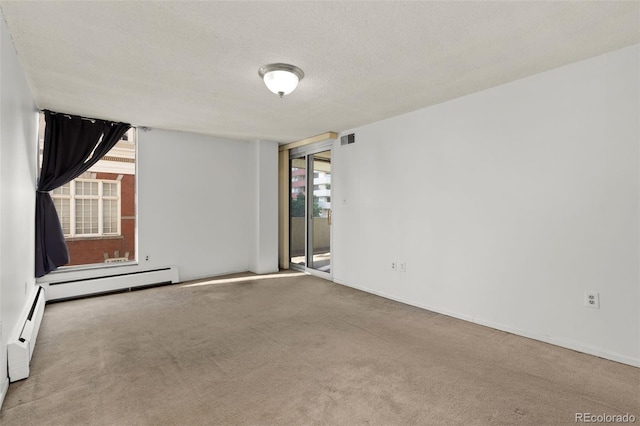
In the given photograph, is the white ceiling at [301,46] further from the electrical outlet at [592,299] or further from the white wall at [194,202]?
the electrical outlet at [592,299]

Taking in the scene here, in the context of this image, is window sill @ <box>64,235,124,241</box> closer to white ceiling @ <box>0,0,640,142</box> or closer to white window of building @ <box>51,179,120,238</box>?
white window of building @ <box>51,179,120,238</box>

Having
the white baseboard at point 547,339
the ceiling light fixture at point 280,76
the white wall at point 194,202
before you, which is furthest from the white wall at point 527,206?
the white wall at point 194,202

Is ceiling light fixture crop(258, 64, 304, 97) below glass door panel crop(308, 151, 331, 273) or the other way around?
the other way around

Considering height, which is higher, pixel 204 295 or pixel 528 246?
pixel 528 246

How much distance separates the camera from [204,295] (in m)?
4.46

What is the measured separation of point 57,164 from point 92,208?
3.32 metres

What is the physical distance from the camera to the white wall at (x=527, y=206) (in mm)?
2510

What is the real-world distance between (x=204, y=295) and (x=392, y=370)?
300 centimetres

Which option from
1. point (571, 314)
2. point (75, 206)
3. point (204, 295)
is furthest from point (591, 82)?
point (75, 206)

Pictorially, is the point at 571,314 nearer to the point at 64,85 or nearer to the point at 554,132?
the point at 554,132

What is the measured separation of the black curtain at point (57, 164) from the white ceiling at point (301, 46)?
0.42m

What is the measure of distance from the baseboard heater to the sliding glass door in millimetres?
2268

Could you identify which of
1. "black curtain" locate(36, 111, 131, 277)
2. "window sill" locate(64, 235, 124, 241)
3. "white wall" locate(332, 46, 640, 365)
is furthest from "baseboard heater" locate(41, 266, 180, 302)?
"white wall" locate(332, 46, 640, 365)

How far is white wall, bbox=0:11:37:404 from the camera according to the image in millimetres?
2107
